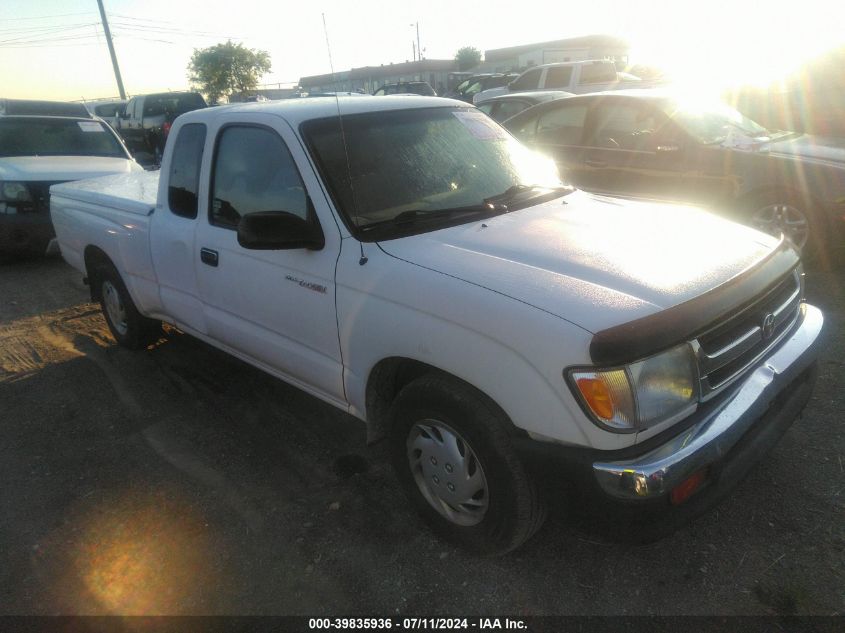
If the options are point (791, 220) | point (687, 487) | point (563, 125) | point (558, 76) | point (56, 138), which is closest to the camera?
point (687, 487)

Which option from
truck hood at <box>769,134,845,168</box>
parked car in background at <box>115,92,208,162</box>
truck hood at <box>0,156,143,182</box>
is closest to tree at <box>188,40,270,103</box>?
parked car in background at <box>115,92,208,162</box>

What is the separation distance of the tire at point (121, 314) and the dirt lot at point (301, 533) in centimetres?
76

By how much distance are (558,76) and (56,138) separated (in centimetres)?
1065

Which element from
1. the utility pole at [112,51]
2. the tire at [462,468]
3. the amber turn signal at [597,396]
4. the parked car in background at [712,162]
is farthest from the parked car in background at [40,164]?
the utility pole at [112,51]

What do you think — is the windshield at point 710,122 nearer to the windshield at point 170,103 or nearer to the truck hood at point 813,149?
the truck hood at point 813,149

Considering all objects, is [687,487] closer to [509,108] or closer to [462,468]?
[462,468]

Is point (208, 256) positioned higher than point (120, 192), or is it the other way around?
point (120, 192)

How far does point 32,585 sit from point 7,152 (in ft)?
24.9

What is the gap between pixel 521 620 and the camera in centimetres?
222

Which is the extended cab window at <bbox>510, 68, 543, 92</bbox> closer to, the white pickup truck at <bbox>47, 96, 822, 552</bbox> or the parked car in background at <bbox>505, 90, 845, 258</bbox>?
the parked car in background at <bbox>505, 90, 845, 258</bbox>

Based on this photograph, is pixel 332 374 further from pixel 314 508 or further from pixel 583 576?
pixel 583 576

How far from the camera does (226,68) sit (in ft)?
139

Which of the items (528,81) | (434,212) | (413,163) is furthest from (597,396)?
(528,81)

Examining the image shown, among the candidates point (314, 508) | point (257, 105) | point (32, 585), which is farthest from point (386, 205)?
point (32, 585)
